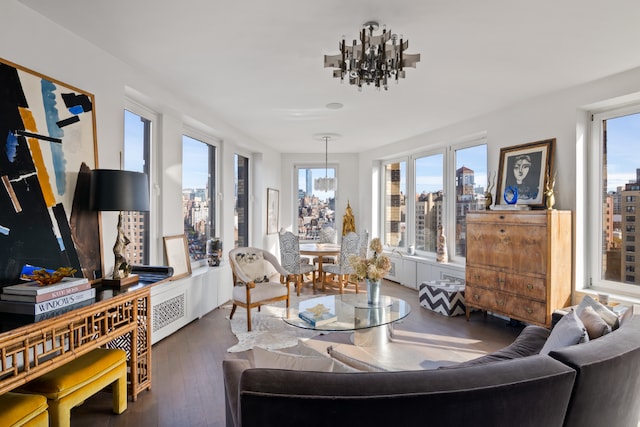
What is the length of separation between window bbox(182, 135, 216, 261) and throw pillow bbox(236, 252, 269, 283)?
0.64 meters

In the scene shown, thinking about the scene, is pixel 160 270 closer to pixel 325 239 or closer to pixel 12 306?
pixel 12 306

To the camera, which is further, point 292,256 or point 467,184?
point 292,256

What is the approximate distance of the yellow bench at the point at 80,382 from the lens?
202 centimetres

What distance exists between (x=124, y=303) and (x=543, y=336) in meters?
2.74

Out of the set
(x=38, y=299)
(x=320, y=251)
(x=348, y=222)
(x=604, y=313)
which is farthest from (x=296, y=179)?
(x=604, y=313)

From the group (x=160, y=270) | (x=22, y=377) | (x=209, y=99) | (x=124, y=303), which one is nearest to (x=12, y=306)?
(x=22, y=377)

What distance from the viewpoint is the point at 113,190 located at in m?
2.48

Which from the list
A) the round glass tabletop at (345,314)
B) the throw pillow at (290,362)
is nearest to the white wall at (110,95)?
the round glass tabletop at (345,314)

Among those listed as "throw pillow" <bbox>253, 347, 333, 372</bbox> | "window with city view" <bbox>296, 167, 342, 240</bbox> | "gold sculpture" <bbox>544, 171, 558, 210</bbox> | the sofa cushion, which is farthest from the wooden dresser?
"window with city view" <bbox>296, 167, 342, 240</bbox>

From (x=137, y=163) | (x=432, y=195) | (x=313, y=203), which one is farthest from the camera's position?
(x=313, y=203)

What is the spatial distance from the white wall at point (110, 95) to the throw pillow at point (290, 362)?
2.05 meters

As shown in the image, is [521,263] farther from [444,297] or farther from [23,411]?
[23,411]

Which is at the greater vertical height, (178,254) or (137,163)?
(137,163)

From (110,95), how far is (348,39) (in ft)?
6.43
